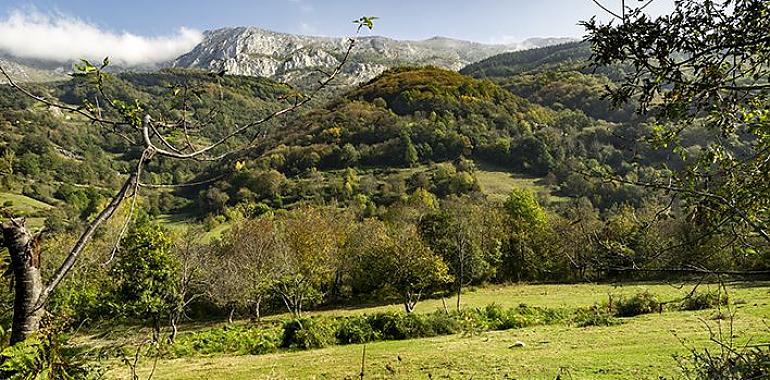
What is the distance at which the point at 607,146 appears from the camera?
9100cm

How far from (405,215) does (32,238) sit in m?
58.0

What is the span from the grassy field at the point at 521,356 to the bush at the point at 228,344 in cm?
150

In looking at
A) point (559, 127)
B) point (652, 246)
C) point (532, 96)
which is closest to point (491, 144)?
point (559, 127)

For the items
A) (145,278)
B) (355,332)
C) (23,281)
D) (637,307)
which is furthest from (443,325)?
(23,281)

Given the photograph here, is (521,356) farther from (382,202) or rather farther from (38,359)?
(382,202)

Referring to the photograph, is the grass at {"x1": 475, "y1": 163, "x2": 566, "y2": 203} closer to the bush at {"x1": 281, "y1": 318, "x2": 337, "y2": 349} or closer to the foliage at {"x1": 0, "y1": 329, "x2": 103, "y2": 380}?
the bush at {"x1": 281, "y1": 318, "x2": 337, "y2": 349}

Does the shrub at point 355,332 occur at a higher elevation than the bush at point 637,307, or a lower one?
lower

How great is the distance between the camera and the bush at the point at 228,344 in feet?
81.8

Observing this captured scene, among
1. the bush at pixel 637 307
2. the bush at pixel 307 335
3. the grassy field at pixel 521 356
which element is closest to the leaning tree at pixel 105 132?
the grassy field at pixel 521 356

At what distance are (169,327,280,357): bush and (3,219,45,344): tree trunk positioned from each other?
2422cm

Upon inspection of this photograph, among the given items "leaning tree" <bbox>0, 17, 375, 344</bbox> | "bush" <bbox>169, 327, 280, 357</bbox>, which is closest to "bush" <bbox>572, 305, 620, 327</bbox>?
"bush" <bbox>169, 327, 280, 357</bbox>

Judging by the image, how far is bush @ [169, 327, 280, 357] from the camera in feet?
81.8

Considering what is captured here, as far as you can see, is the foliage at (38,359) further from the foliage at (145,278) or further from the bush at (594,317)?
the foliage at (145,278)

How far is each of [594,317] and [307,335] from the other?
573 inches
